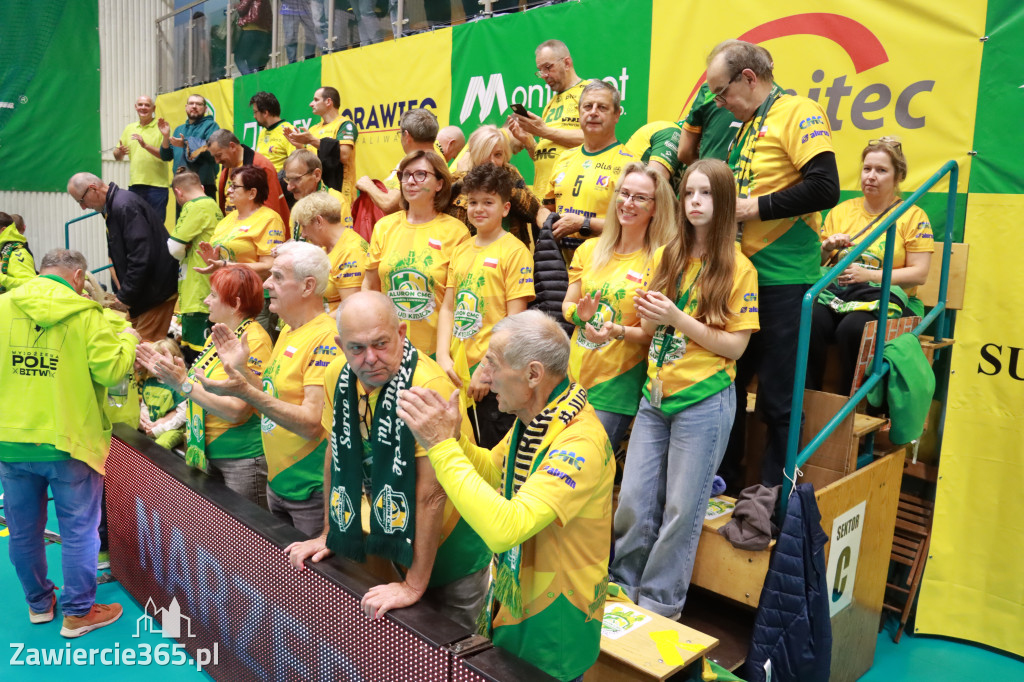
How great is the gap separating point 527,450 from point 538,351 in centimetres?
27

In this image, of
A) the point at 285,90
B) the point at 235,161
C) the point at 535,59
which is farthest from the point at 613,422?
the point at 285,90

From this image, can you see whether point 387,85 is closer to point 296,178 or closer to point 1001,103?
point 296,178

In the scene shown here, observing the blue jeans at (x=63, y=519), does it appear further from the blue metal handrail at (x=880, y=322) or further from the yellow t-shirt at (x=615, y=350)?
the blue metal handrail at (x=880, y=322)

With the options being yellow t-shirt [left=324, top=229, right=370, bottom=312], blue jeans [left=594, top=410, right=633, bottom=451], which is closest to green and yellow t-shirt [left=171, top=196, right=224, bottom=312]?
yellow t-shirt [left=324, top=229, right=370, bottom=312]

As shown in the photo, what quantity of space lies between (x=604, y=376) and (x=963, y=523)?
7.64ft

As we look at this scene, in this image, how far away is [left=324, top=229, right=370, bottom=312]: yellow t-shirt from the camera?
4484mm

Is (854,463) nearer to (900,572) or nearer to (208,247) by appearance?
(900,572)

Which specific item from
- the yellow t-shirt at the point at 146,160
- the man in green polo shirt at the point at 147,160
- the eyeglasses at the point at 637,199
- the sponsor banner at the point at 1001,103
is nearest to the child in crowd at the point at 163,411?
the eyeglasses at the point at 637,199

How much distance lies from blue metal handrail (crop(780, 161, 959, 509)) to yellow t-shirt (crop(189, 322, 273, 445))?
2.21m

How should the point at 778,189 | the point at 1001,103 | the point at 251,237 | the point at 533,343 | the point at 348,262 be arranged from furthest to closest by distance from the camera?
the point at 251,237
the point at 348,262
the point at 1001,103
the point at 778,189
the point at 533,343

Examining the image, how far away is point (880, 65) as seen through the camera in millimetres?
4078

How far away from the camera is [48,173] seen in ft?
39.9

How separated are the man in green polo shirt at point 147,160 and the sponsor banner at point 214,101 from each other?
75cm

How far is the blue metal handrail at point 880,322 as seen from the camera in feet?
9.57
